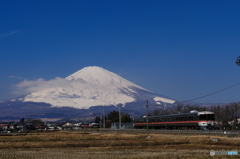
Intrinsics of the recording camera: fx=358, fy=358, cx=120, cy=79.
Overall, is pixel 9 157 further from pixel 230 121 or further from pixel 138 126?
pixel 230 121

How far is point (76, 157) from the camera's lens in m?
28.3

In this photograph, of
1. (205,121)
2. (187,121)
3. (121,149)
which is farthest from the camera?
(187,121)

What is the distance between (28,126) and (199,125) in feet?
331

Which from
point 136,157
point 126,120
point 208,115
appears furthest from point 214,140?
point 126,120

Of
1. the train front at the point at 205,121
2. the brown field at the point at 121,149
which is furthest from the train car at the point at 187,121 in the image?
the brown field at the point at 121,149

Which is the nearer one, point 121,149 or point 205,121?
point 121,149

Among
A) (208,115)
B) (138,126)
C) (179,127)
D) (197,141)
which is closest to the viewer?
(197,141)

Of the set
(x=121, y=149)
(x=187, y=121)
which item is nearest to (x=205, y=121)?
(x=187, y=121)

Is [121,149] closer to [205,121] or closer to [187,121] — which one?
[205,121]

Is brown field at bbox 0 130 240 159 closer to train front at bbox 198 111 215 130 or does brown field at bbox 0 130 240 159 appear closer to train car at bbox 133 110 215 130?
train front at bbox 198 111 215 130

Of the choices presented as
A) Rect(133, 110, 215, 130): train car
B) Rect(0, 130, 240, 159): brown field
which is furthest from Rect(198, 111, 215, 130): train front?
Rect(0, 130, 240, 159): brown field

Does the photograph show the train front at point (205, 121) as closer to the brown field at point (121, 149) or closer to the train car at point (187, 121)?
the train car at point (187, 121)

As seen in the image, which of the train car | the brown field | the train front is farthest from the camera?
the train car

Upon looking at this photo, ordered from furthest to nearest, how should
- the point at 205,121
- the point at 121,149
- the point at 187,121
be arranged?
the point at 187,121, the point at 205,121, the point at 121,149
